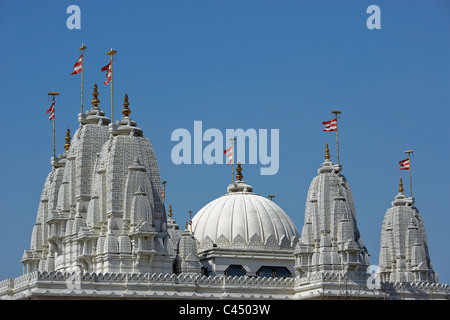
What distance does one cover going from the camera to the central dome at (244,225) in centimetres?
7112

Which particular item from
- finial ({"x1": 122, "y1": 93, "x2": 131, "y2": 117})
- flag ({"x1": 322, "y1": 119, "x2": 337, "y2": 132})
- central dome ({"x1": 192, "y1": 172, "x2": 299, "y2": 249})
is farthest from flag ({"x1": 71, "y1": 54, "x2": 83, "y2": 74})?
flag ({"x1": 322, "y1": 119, "x2": 337, "y2": 132})

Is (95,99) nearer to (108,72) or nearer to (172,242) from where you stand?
(108,72)

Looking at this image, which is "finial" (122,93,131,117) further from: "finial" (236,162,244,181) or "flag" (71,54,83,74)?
"finial" (236,162,244,181)

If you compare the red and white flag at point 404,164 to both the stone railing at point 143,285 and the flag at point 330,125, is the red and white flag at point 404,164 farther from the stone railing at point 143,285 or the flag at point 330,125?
the stone railing at point 143,285

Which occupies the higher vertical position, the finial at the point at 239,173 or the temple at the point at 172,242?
the finial at the point at 239,173

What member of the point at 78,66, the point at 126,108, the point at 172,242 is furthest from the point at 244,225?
the point at 78,66

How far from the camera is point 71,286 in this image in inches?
2303

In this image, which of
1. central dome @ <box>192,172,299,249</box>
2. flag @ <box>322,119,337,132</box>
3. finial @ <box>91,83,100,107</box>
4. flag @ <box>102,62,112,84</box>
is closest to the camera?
flag @ <box>102,62,112,84</box>

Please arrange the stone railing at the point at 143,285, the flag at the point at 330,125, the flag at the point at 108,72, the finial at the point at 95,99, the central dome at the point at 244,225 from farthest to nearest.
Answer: the finial at the point at 95,99 → the central dome at the point at 244,225 → the flag at the point at 330,125 → the flag at the point at 108,72 → the stone railing at the point at 143,285

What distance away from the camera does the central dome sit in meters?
71.1

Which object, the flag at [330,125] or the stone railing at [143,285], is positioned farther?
the flag at [330,125]

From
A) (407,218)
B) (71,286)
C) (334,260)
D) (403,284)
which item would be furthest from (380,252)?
(71,286)

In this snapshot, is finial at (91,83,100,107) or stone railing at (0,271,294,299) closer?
stone railing at (0,271,294,299)

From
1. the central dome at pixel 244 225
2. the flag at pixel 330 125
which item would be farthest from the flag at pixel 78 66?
the flag at pixel 330 125
